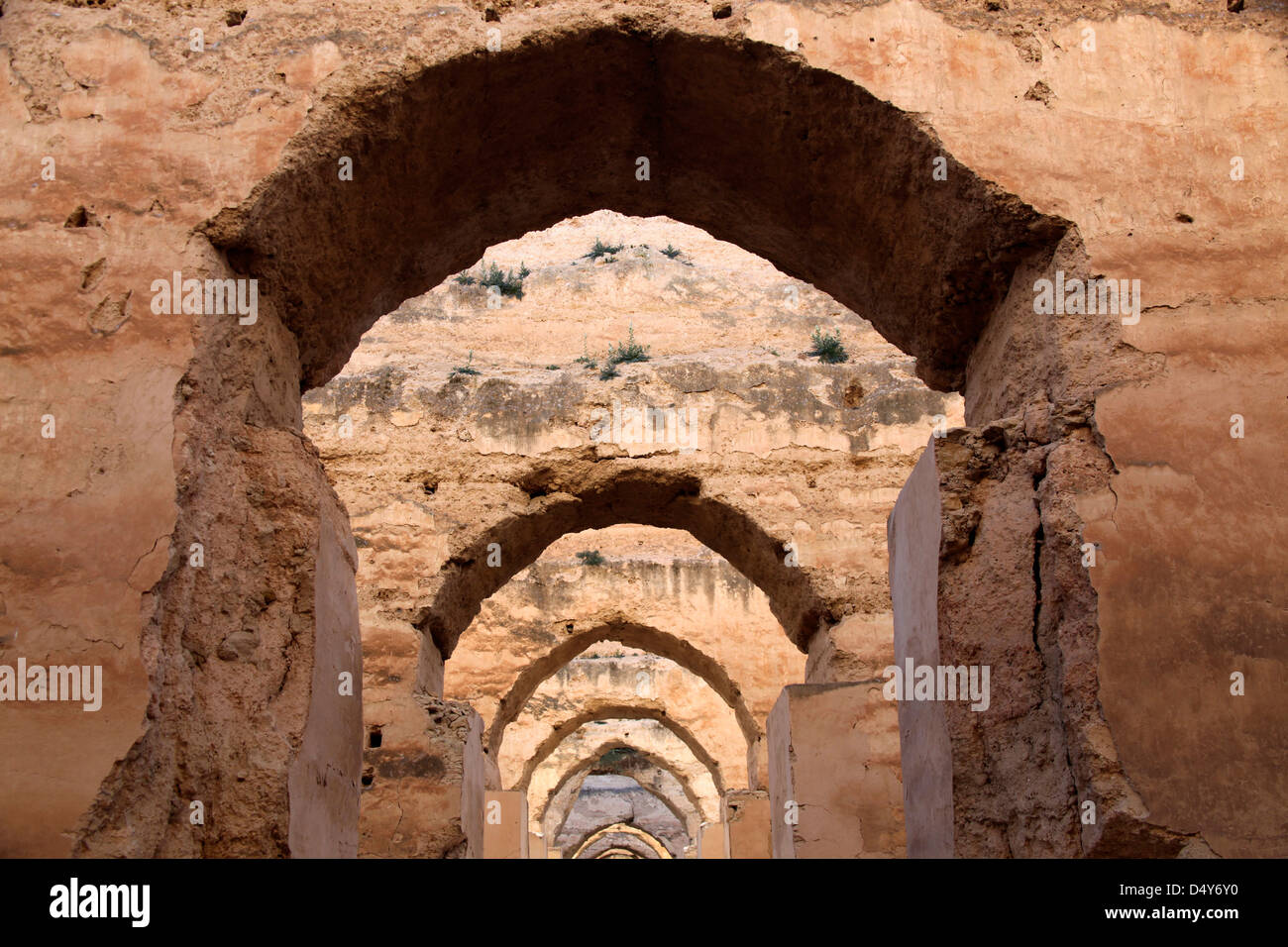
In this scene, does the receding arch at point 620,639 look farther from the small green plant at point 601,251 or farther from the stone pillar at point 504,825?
the small green plant at point 601,251

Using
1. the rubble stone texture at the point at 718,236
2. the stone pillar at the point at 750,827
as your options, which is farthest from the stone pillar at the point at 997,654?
the stone pillar at the point at 750,827

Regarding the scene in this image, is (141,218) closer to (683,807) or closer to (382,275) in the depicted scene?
(382,275)

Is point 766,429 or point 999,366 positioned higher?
point 766,429

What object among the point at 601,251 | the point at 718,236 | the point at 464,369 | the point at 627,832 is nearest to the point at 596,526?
the point at 464,369

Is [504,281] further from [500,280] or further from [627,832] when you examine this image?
[627,832]

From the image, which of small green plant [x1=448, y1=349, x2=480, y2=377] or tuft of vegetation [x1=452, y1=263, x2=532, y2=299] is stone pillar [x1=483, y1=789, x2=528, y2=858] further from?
tuft of vegetation [x1=452, y1=263, x2=532, y2=299]

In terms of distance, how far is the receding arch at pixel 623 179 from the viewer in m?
3.07

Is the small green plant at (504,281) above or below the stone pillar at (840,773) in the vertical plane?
above

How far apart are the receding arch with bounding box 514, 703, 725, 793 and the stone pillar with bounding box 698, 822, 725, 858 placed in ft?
10.5

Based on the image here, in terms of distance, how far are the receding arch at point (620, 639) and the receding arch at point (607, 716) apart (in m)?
1.97

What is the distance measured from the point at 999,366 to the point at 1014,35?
944 millimetres

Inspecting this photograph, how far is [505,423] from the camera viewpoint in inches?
283
